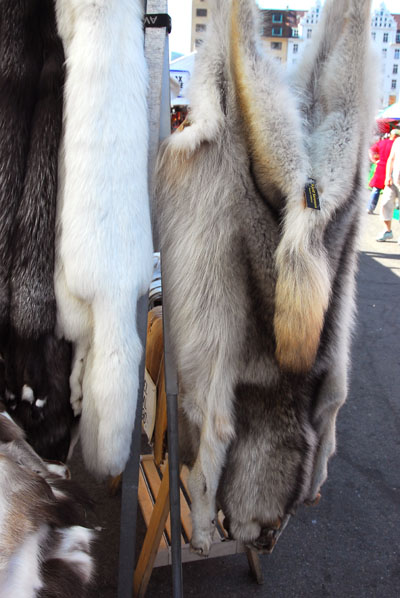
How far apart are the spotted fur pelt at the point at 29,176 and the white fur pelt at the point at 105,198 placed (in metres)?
0.03

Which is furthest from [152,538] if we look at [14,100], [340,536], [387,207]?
[387,207]

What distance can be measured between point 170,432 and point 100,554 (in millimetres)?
991

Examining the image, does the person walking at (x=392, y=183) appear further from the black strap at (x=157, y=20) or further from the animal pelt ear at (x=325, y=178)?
the black strap at (x=157, y=20)

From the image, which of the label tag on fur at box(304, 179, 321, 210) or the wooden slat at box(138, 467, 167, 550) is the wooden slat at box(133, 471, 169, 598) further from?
the label tag on fur at box(304, 179, 321, 210)

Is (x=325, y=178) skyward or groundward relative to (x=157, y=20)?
groundward

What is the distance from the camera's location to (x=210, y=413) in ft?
3.48

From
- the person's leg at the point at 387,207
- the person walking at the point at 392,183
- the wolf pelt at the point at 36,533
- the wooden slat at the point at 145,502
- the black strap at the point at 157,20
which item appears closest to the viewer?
the wolf pelt at the point at 36,533

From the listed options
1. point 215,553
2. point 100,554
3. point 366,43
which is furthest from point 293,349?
point 100,554

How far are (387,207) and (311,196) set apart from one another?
20.2 feet

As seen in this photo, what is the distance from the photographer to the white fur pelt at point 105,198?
0.91 metres

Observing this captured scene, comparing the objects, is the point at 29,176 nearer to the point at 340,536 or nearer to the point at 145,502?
the point at 145,502

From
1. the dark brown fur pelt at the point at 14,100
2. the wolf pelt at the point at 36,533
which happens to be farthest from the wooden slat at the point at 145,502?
the dark brown fur pelt at the point at 14,100

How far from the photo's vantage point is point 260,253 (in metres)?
1.04

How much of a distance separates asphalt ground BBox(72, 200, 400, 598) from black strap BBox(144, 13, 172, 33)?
0.67 metres
